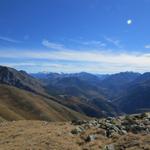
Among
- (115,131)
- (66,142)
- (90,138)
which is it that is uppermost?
(115,131)

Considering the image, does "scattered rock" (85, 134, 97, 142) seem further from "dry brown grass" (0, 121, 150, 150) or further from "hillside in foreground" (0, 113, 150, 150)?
"dry brown grass" (0, 121, 150, 150)

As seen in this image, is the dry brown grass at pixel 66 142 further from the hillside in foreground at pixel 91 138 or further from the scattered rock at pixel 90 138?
the scattered rock at pixel 90 138

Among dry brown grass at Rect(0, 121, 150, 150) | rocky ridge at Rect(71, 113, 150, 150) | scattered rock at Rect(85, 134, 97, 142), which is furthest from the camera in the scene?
scattered rock at Rect(85, 134, 97, 142)

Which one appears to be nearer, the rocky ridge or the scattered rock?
the rocky ridge

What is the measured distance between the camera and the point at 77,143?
2730cm

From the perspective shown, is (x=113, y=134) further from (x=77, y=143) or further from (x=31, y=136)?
(x=31, y=136)

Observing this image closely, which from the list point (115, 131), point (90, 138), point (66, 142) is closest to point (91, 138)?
point (90, 138)

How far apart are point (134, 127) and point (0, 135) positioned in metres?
14.5

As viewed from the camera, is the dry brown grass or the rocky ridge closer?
the dry brown grass

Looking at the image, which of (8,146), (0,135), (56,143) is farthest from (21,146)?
(0,135)

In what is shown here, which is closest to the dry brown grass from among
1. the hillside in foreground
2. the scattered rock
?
the hillside in foreground

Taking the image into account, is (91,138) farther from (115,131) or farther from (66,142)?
(115,131)

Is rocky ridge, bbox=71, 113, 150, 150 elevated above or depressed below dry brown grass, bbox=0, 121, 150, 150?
above

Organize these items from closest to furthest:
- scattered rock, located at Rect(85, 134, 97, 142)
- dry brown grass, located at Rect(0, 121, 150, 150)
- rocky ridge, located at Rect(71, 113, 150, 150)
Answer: dry brown grass, located at Rect(0, 121, 150, 150) → rocky ridge, located at Rect(71, 113, 150, 150) → scattered rock, located at Rect(85, 134, 97, 142)
